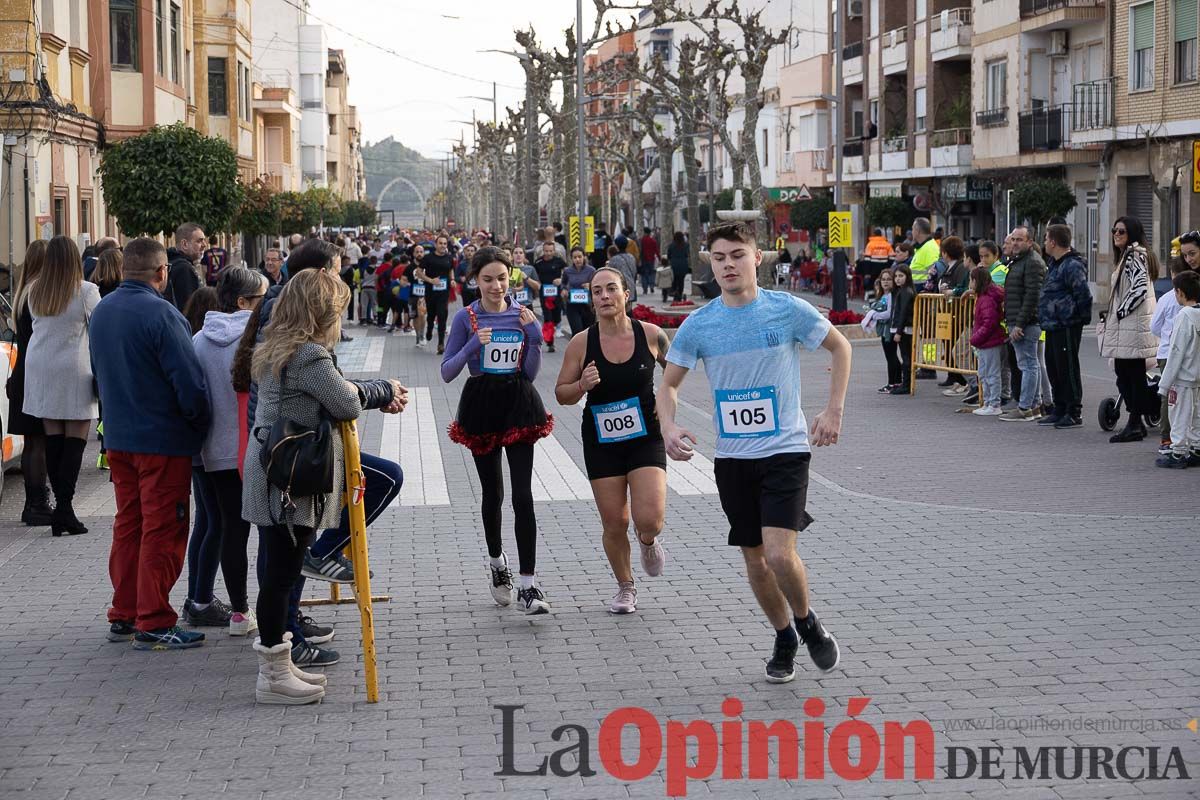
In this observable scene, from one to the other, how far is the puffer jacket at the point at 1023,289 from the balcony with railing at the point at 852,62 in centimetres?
4548

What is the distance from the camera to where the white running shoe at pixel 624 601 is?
828cm

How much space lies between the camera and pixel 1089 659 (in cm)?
708

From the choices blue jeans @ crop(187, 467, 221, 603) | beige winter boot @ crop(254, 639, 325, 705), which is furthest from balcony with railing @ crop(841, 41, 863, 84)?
beige winter boot @ crop(254, 639, 325, 705)

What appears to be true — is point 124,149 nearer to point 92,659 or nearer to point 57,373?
point 57,373

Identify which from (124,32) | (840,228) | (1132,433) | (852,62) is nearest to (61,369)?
(1132,433)

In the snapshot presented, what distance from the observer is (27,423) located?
11336 mm

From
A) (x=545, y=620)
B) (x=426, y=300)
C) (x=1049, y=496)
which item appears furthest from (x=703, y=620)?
(x=426, y=300)

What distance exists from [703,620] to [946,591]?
138 cm

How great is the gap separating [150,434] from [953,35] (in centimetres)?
4535

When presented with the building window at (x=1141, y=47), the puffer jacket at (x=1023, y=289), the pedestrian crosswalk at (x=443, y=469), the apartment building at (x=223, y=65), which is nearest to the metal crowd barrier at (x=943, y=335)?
the puffer jacket at (x=1023, y=289)

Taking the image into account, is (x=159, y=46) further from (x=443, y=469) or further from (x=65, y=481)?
(x=65, y=481)

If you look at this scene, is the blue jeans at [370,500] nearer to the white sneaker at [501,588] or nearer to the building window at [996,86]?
the white sneaker at [501,588]

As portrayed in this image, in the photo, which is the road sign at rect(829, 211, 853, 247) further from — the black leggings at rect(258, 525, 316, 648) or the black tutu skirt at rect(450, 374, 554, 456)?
the black leggings at rect(258, 525, 316, 648)

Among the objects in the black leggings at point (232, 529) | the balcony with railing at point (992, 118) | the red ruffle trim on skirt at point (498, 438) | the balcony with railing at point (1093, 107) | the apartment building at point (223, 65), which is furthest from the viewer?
the apartment building at point (223, 65)
